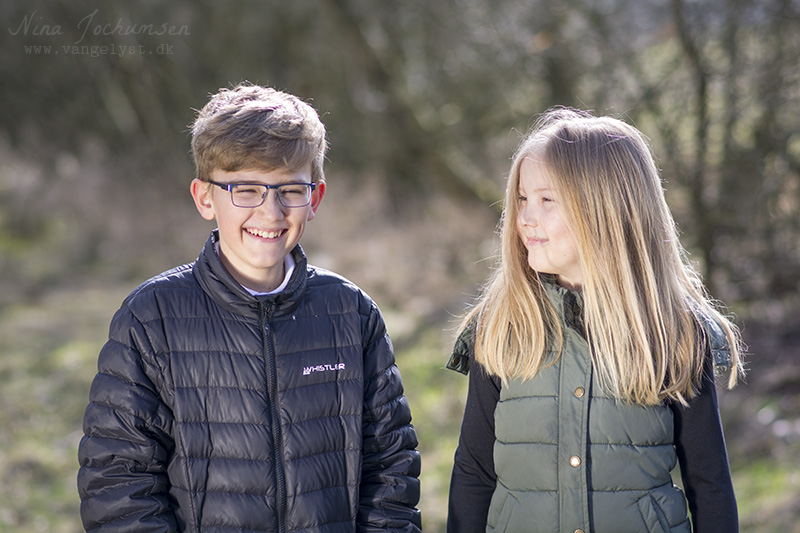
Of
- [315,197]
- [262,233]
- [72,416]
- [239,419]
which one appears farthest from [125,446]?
[72,416]

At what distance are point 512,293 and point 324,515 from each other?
0.81 m

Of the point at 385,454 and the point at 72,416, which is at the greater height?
the point at 72,416

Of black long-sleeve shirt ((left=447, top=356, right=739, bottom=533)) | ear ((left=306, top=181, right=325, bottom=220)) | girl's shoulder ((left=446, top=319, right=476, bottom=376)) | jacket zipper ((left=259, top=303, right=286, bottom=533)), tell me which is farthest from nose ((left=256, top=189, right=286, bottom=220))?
black long-sleeve shirt ((left=447, top=356, right=739, bottom=533))

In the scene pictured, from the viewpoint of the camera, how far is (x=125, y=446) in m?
2.18

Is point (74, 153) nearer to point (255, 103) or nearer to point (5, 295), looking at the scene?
point (5, 295)

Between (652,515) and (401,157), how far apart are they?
8690mm

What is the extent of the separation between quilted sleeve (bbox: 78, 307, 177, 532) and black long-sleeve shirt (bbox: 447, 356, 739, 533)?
834 millimetres

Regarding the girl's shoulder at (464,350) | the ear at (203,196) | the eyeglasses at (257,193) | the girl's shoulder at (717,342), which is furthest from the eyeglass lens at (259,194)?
the girl's shoulder at (717,342)

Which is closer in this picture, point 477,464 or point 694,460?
point 694,460

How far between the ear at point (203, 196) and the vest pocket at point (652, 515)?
1.42 metres

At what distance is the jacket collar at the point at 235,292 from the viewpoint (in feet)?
7.70

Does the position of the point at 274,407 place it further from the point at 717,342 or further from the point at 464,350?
the point at 717,342

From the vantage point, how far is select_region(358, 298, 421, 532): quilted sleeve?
7.89 feet

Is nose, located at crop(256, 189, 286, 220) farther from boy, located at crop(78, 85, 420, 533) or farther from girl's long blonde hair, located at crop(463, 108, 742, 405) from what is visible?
girl's long blonde hair, located at crop(463, 108, 742, 405)
